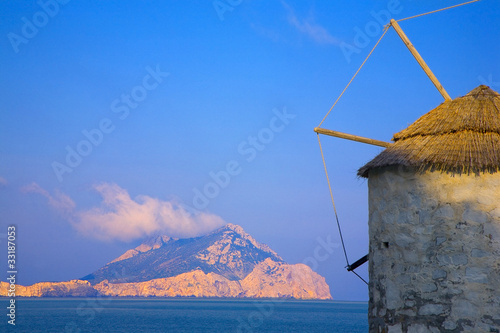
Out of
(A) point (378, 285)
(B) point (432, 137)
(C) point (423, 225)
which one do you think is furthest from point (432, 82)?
(A) point (378, 285)

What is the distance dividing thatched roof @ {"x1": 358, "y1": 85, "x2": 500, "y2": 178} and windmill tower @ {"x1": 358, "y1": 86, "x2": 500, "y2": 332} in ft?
0.04

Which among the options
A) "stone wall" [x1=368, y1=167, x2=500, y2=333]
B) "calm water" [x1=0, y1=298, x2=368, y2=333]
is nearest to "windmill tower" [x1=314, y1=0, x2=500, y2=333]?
"stone wall" [x1=368, y1=167, x2=500, y2=333]

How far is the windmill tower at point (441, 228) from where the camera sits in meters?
6.31

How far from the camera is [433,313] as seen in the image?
644 centimetres

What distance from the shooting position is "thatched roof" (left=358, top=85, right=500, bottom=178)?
6.54 m

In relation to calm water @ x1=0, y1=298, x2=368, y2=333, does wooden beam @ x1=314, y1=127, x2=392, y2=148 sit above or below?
below

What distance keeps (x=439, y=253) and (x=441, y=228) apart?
0.96ft

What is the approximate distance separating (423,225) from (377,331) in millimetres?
1569

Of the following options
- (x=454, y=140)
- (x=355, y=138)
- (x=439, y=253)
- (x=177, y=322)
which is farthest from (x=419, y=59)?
(x=177, y=322)

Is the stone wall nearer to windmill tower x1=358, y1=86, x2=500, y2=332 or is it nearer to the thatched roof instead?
windmill tower x1=358, y1=86, x2=500, y2=332

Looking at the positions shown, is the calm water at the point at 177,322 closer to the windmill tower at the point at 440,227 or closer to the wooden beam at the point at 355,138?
the wooden beam at the point at 355,138

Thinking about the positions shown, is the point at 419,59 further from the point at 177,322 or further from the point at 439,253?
the point at 177,322

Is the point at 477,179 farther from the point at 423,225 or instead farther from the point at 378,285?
the point at 378,285

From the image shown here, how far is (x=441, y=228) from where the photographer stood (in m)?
6.54
